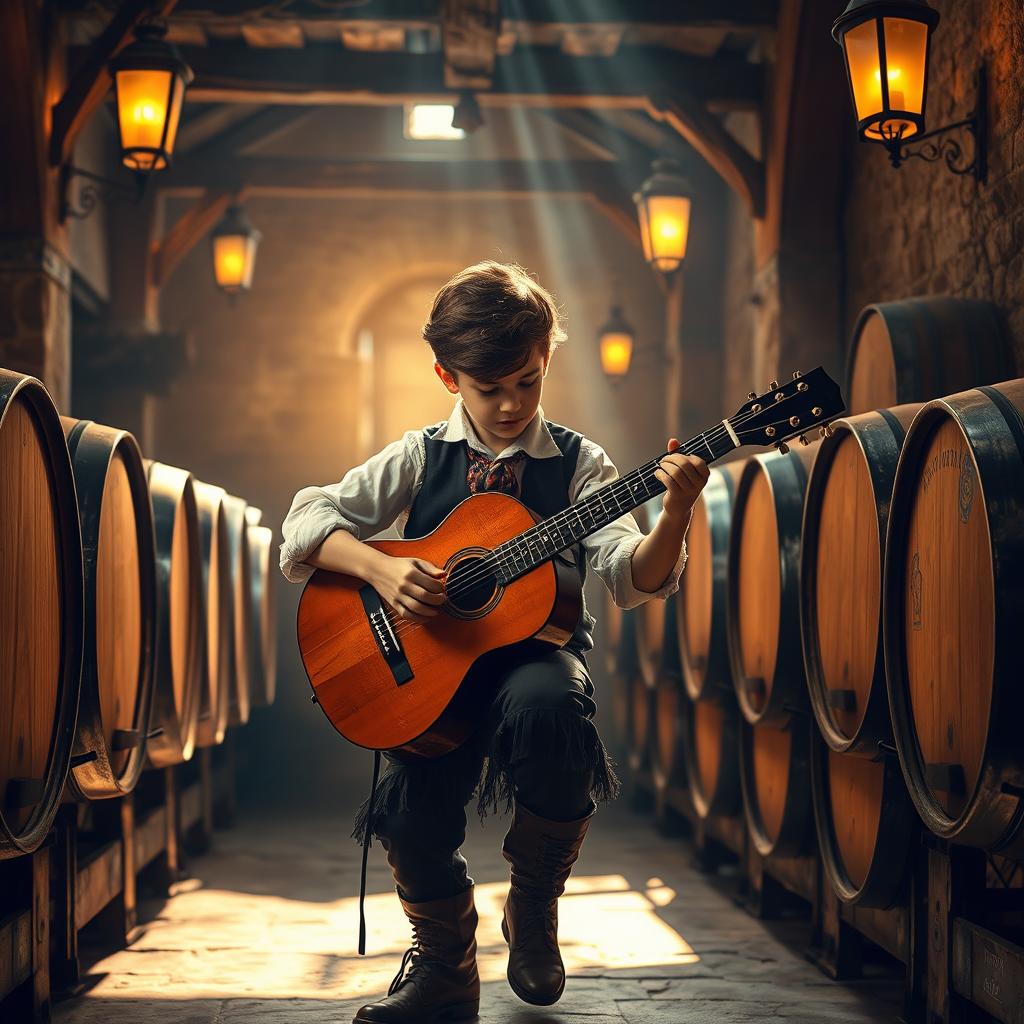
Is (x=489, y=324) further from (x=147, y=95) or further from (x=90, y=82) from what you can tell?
(x=90, y=82)

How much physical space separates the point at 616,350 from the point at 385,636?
7513 millimetres

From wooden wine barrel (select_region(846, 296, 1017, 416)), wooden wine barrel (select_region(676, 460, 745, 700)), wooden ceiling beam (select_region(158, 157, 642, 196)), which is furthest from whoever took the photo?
wooden ceiling beam (select_region(158, 157, 642, 196))

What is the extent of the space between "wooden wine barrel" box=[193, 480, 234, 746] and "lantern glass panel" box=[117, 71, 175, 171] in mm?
1460

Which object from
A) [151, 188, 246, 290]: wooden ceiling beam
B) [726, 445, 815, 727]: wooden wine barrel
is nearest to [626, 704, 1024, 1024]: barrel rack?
[726, 445, 815, 727]: wooden wine barrel

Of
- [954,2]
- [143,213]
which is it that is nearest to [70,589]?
[954,2]

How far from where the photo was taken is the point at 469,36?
6.80m

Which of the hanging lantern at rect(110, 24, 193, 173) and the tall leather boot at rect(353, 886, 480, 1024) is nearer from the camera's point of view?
the tall leather boot at rect(353, 886, 480, 1024)

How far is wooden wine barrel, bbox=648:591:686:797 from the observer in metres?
5.43

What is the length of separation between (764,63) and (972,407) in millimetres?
5832

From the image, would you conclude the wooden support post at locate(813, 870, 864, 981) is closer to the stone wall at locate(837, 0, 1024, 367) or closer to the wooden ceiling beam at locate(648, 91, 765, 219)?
the stone wall at locate(837, 0, 1024, 367)

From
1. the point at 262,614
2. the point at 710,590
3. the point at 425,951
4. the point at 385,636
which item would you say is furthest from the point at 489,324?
the point at 262,614

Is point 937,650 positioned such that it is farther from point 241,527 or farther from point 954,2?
point 241,527

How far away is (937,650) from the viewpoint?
7.98 feet

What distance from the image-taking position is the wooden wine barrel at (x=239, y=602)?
5.49 metres
